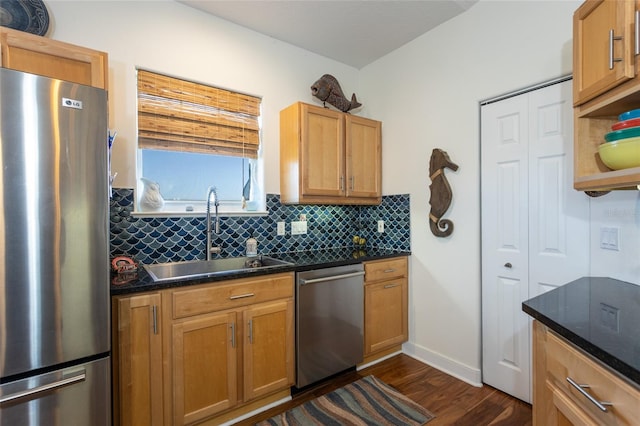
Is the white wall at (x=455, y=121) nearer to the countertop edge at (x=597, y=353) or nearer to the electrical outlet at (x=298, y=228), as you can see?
the electrical outlet at (x=298, y=228)

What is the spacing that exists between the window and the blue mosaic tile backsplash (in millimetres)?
171

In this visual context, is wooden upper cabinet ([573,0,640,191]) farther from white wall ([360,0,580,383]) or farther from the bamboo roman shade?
the bamboo roman shade

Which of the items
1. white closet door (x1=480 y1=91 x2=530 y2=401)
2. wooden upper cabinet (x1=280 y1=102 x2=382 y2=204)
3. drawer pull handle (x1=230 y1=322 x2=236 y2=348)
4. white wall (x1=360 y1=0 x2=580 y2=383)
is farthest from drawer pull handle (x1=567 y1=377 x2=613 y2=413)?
wooden upper cabinet (x1=280 y1=102 x2=382 y2=204)

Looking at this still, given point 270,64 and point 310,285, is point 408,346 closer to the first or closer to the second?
point 310,285

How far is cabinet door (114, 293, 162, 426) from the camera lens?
5.08 feet

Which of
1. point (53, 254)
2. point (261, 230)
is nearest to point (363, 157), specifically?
point (261, 230)

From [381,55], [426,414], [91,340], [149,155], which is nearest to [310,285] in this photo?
[426,414]

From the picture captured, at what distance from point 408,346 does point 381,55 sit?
283 centimetres

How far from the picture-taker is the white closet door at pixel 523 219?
187 centimetres

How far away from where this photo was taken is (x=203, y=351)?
1.79 meters

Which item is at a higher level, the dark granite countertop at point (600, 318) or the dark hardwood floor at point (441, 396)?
the dark granite countertop at point (600, 318)

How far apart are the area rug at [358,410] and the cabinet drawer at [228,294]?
0.76m

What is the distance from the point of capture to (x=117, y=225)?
6.59 feet

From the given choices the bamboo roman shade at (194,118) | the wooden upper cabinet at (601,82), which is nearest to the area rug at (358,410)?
the wooden upper cabinet at (601,82)
